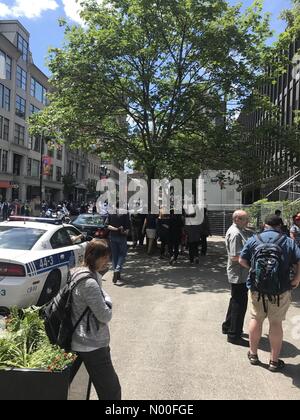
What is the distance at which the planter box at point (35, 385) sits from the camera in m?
2.98

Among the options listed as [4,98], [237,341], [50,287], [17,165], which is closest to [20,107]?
[4,98]

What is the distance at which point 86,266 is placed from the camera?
11.7 feet

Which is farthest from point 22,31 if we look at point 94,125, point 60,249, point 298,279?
point 298,279

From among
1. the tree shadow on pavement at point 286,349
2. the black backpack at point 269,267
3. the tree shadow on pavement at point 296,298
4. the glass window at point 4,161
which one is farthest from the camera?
the glass window at point 4,161

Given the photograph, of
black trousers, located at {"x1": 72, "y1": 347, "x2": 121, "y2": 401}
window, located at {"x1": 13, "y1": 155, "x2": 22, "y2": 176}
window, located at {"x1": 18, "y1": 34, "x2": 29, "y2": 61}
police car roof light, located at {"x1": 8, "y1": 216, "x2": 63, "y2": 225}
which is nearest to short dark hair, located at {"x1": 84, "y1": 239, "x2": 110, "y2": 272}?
black trousers, located at {"x1": 72, "y1": 347, "x2": 121, "y2": 401}

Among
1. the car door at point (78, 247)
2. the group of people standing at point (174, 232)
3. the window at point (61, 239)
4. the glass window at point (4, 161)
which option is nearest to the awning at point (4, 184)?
the glass window at point (4, 161)

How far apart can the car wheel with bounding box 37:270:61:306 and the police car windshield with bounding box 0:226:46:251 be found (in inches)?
25.4

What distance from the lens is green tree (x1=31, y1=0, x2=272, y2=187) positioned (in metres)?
13.9

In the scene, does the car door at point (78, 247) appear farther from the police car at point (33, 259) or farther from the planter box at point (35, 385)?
the planter box at point (35, 385)

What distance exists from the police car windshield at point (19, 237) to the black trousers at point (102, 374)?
436 cm

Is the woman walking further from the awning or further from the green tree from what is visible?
the awning

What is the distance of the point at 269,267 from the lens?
4828 mm

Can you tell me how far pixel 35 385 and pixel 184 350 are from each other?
3.02 m

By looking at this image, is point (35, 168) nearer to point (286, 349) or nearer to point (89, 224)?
point (89, 224)
